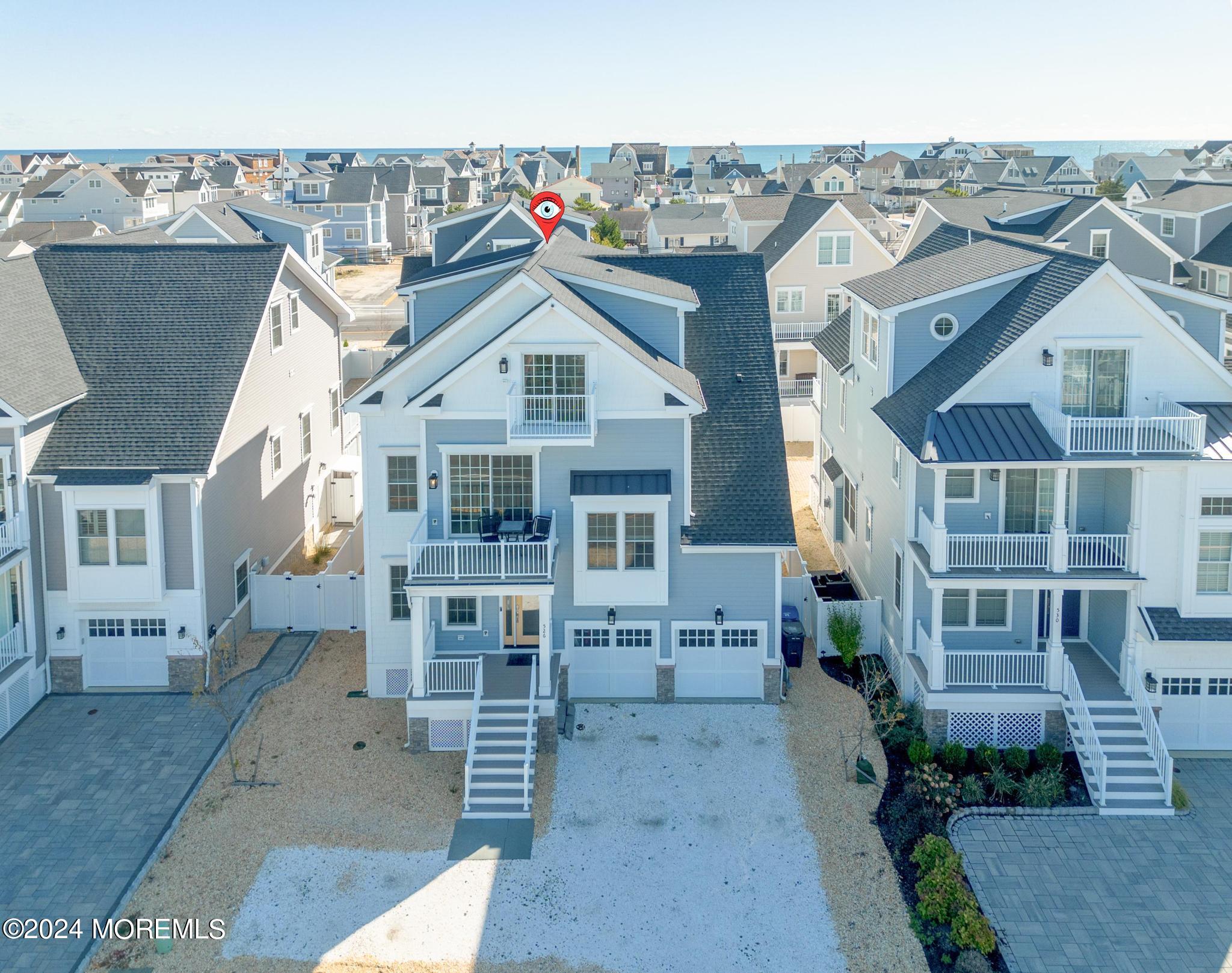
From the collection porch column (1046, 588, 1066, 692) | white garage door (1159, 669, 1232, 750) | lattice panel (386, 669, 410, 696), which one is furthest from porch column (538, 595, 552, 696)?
white garage door (1159, 669, 1232, 750)

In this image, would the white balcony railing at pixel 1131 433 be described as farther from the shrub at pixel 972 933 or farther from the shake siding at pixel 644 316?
the shrub at pixel 972 933

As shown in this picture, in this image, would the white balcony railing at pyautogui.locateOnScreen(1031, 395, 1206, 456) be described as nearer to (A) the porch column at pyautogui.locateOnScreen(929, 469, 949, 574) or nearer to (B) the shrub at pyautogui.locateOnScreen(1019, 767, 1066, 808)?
(A) the porch column at pyautogui.locateOnScreen(929, 469, 949, 574)

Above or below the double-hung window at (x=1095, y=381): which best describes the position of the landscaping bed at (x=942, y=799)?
below

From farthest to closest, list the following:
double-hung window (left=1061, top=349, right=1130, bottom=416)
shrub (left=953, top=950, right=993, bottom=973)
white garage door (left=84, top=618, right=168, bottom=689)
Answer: white garage door (left=84, top=618, right=168, bottom=689) → double-hung window (left=1061, top=349, right=1130, bottom=416) → shrub (left=953, top=950, right=993, bottom=973)

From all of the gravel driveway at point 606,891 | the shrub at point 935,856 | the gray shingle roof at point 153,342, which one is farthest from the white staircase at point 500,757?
the gray shingle roof at point 153,342

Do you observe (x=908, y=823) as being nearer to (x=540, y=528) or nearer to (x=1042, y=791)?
(x=1042, y=791)
